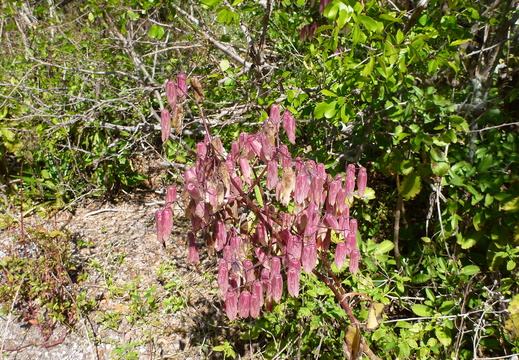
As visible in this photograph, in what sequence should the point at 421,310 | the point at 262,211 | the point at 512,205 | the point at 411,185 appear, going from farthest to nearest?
the point at 411,185, the point at 421,310, the point at 512,205, the point at 262,211

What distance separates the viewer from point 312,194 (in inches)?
58.9

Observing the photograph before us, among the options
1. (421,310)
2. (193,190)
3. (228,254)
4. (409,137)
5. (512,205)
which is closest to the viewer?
(193,190)

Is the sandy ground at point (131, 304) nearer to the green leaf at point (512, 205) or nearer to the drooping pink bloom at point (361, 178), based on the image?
the drooping pink bloom at point (361, 178)

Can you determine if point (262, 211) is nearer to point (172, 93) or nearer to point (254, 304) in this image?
A: point (254, 304)

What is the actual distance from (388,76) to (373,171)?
5.22ft

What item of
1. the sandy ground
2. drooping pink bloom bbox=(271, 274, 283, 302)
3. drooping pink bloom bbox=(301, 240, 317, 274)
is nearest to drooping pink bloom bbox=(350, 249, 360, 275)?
drooping pink bloom bbox=(301, 240, 317, 274)

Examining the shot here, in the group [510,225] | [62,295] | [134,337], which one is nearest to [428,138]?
[510,225]

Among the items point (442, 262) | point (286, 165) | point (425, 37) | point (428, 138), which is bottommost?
point (442, 262)

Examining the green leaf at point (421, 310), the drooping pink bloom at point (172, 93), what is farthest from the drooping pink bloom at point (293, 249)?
the green leaf at point (421, 310)

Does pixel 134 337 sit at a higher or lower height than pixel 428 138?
lower

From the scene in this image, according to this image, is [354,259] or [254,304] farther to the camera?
[354,259]

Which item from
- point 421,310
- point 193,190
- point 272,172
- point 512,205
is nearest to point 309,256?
point 272,172

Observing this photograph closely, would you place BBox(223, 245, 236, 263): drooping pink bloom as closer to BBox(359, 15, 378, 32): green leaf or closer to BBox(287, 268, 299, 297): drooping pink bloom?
BBox(287, 268, 299, 297): drooping pink bloom

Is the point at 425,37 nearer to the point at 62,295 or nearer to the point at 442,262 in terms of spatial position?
the point at 442,262
